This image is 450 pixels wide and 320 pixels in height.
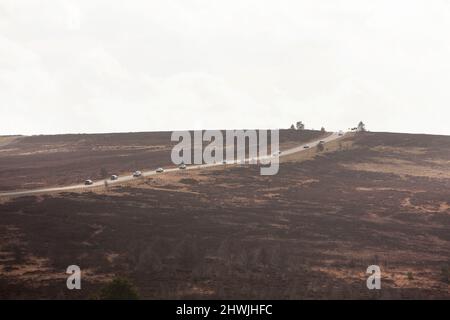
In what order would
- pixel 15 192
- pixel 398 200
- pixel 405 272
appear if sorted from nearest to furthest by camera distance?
1. pixel 405 272
2. pixel 15 192
3. pixel 398 200

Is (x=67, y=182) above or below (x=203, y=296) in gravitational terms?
above

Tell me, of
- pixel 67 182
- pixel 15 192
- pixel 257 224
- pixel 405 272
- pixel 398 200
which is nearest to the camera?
pixel 405 272

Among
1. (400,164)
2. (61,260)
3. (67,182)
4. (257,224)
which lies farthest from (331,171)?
(61,260)

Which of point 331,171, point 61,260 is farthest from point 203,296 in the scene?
point 331,171

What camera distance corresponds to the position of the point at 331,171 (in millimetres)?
101438

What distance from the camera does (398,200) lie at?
78.4 meters

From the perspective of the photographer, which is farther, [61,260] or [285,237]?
[285,237]
